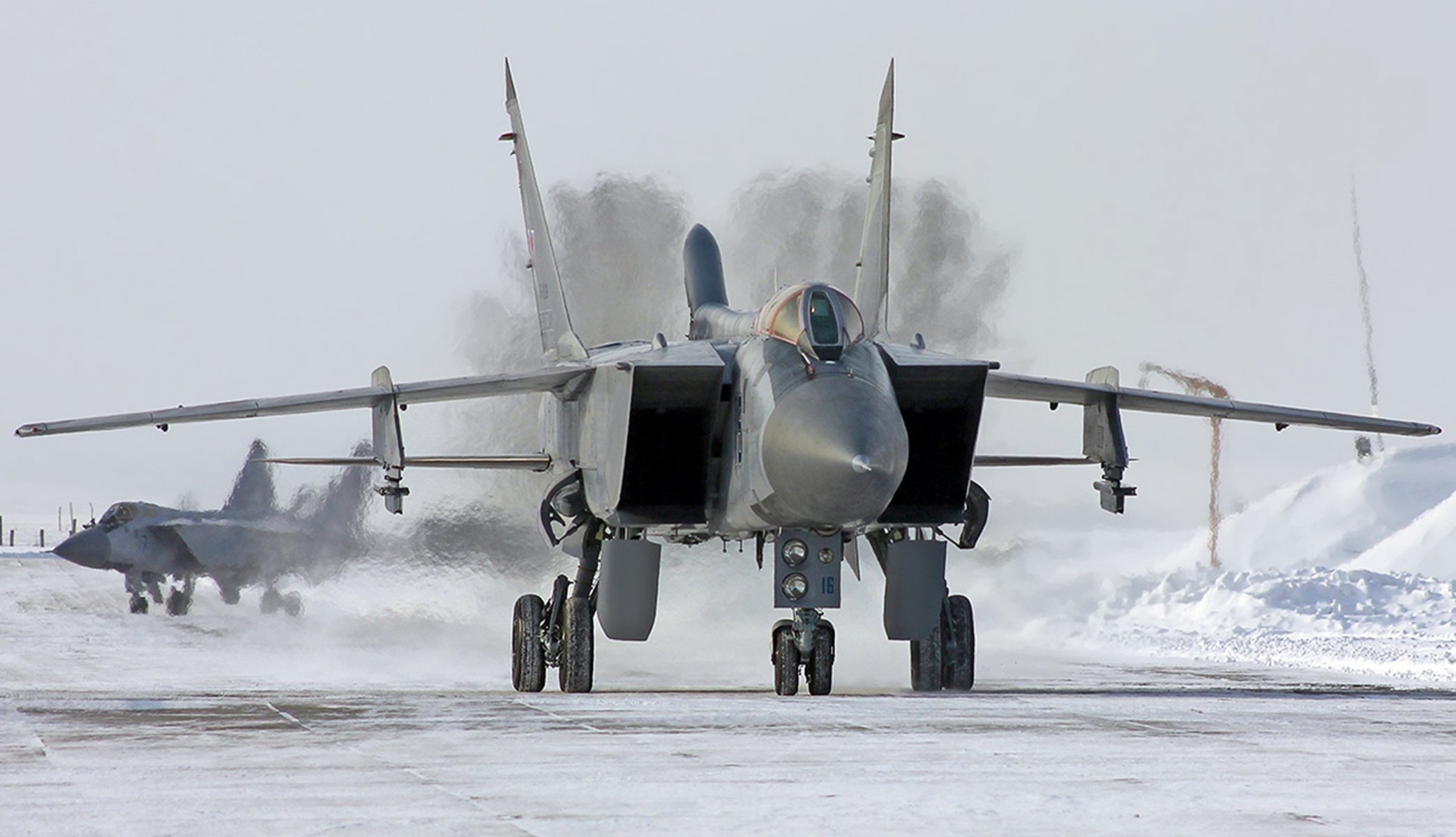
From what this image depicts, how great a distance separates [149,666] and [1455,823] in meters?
19.4

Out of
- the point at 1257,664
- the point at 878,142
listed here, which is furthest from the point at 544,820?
the point at 1257,664

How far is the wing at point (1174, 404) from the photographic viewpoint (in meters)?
16.4

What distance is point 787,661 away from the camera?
13.9 meters

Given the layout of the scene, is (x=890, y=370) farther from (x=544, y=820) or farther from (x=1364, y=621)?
(x=1364, y=621)

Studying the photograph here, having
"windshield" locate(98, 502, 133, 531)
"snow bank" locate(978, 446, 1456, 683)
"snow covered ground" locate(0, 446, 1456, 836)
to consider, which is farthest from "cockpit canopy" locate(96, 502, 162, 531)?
"snow bank" locate(978, 446, 1456, 683)

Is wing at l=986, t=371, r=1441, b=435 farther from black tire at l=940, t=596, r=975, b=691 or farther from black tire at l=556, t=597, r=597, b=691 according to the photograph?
black tire at l=556, t=597, r=597, b=691

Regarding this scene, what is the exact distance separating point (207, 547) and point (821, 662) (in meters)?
29.9

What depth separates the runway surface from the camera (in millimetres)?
6562

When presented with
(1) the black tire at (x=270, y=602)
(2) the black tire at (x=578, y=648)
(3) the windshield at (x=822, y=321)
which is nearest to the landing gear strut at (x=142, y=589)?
(1) the black tire at (x=270, y=602)

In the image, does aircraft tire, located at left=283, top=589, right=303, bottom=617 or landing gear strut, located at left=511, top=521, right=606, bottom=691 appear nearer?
landing gear strut, located at left=511, top=521, right=606, bottom=691

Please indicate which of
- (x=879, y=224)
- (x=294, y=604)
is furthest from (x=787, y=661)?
(x=294, y=604)

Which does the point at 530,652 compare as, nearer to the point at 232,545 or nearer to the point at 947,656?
the point at 947,656

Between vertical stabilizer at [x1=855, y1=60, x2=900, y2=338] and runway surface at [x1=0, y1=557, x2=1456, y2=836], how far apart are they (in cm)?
388

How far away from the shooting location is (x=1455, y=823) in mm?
6512
